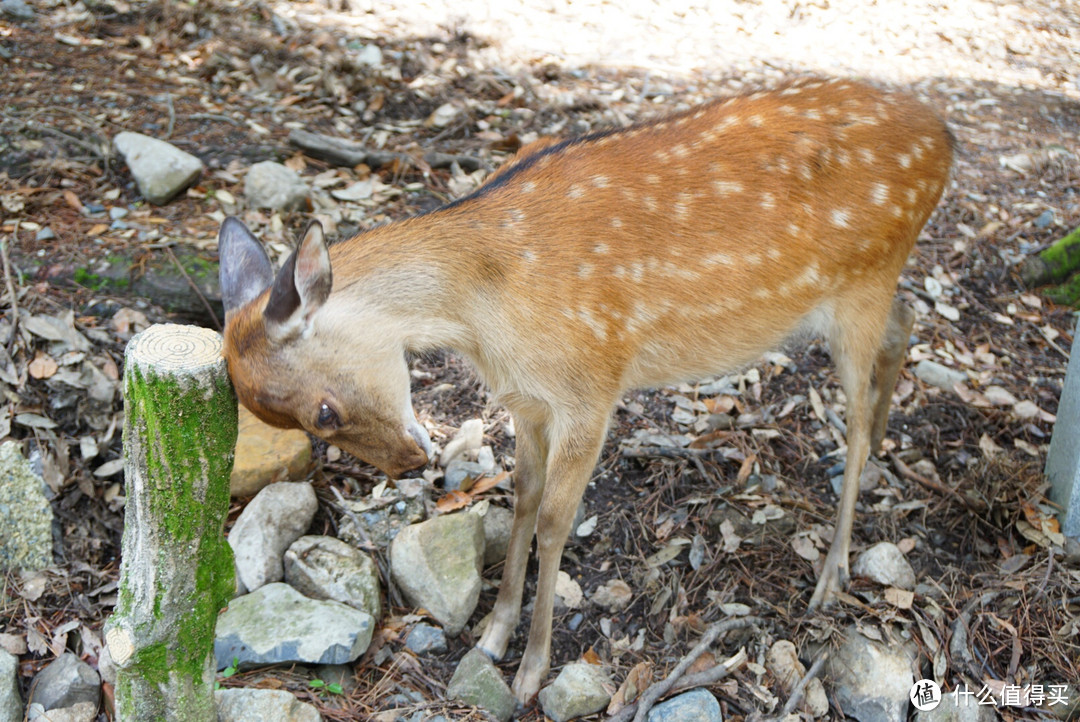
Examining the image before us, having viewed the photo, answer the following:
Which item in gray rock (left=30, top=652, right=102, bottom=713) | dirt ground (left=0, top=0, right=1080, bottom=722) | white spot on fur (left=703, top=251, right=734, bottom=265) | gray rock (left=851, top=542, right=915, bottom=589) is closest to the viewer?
gray rock (left=30, top=652, right=102, bottom=713)

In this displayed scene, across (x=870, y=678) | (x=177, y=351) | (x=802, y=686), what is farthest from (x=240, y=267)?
(x=870, y=678)

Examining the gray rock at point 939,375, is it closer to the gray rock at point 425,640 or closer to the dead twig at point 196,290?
the gray rock at point 425,640

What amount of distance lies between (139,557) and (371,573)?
3.78ft

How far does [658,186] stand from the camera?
131 inches

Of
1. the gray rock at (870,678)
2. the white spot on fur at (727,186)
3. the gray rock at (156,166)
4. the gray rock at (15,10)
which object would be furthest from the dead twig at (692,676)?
the gray rock at (15,10)

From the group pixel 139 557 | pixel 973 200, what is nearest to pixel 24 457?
pixel 139 557

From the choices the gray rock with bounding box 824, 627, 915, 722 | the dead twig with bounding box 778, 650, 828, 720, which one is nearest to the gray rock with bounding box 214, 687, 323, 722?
the dead twig with bounding box 778, 650, 828, 720

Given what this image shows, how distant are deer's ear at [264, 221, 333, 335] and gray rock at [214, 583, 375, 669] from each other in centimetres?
120

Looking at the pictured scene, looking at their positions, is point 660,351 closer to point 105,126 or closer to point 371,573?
point 371,573

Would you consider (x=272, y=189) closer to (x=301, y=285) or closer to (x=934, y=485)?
(x=301, y=285)

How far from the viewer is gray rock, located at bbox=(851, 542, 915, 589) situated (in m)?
3.72

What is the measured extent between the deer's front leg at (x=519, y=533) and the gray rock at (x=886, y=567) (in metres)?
1.40

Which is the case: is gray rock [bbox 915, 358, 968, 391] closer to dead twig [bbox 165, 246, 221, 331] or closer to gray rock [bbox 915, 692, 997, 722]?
gray rock [bbox 915, 692, 997, 722]

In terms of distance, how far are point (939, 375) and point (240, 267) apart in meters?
3.61
